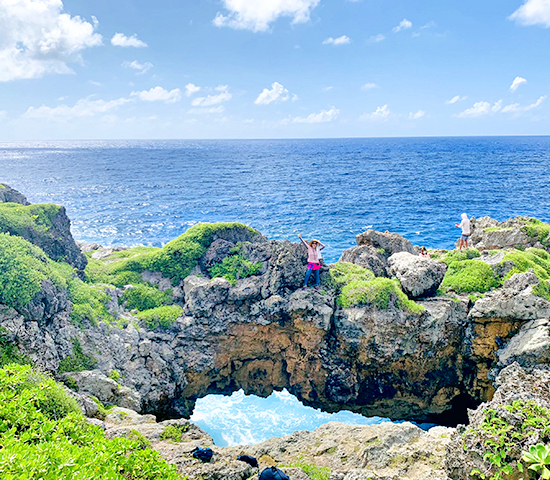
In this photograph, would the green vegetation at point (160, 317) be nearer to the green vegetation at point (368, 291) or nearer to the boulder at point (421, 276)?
the green vegetation at point (368, 291)

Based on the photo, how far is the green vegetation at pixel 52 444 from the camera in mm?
5949

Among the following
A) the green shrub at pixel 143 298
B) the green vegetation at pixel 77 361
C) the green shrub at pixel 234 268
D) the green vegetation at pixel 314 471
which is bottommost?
the green vegetation at pixel 314 471

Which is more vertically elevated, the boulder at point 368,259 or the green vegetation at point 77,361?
the boulder at point 368,259

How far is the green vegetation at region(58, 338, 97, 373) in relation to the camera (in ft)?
46.6

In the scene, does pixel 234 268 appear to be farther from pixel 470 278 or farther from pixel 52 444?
pixel 52 444

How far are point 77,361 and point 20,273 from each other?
13.1 ft

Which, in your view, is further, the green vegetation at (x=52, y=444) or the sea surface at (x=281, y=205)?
the sea surface at (x=281, y=205)


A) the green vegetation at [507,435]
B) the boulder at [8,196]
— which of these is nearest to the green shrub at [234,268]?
the green vegetation at [507,435]

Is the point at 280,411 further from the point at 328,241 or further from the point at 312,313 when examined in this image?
the point at 328,241

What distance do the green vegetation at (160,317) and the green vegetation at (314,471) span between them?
9.26 metres

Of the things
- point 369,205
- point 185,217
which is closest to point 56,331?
point 185,217

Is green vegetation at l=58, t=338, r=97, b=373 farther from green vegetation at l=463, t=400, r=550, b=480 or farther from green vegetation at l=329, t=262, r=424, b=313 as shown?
green vegetation at l=463, t=400, r=550, b=480

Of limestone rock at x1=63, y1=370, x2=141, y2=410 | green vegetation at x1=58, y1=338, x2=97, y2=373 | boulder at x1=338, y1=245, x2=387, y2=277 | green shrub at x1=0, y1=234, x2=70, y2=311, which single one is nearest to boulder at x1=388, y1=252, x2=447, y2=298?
boulder at x1=338, y1=245, x2=387, y2=277

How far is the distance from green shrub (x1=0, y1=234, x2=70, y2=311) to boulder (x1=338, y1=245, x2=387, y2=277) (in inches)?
587
